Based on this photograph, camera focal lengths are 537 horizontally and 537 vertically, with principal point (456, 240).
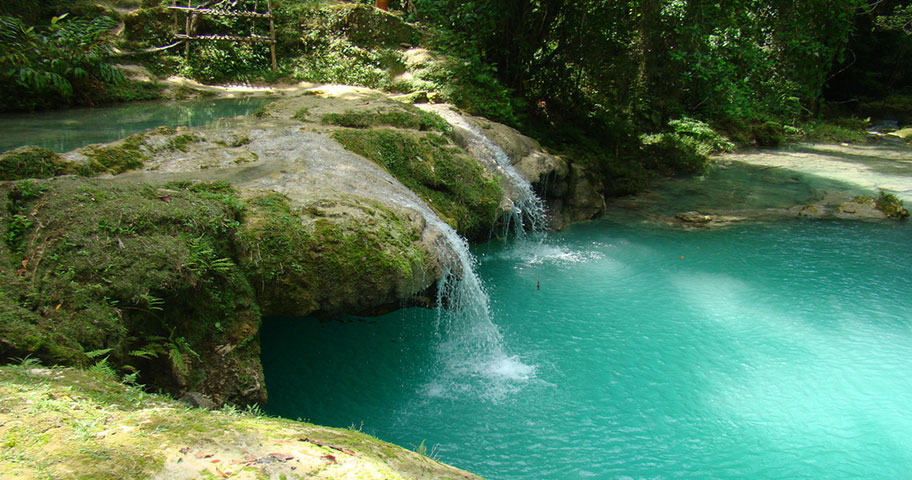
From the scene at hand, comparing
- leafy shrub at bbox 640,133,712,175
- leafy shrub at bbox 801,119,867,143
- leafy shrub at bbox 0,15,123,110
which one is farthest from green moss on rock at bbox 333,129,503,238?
leafy shrub at bbox 801,119,867,143

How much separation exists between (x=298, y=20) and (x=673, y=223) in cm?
1285

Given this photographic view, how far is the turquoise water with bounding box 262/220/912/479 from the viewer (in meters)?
4.52

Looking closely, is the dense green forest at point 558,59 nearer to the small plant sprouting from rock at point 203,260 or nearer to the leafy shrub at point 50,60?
the leafy shrub at point 50,60

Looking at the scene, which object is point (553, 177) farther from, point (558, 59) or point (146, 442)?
point (146, 442)

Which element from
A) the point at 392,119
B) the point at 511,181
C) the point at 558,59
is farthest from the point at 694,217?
the point at 392,119

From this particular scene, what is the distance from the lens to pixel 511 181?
29.4 feet

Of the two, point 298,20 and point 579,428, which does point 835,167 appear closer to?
point 579,428

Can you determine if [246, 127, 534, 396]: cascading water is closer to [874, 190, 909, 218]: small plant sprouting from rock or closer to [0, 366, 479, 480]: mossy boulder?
[0, 366, 479, 480]: mossy boulder

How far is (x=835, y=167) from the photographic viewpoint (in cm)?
1537

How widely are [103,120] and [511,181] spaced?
24.5 feet

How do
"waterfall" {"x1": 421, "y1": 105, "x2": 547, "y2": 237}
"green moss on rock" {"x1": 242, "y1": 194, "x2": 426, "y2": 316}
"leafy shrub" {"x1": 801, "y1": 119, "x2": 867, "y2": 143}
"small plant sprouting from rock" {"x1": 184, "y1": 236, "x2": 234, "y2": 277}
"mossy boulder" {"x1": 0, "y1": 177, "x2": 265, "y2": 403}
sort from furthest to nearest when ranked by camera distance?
1. "leafy shrub" {"x1": 801, "y1": 119, "x2": 867, "y2": 143}
2. "waterfall" {"x1": 421, "y1": 105, "x2": 547, "y2": 237}
3. "green moss on rock" {"x1": 242, "y1": 194, "x2": 426, "y2": 316}
4. "small plant sprouting from rock" {"x1": 184, "y1": 236, "x2": 234, "y2": 277}
5. "mossy boulder" {"x1": 0, "y1": 177, "x2": 265, "y2": 403}

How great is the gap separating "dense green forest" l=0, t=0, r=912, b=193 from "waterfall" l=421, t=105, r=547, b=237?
176 cm

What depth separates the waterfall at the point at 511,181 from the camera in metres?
8.87

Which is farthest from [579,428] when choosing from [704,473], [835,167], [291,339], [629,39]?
[835,167]
